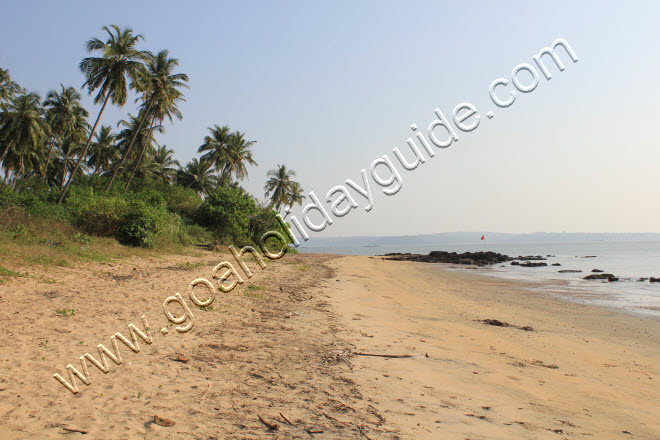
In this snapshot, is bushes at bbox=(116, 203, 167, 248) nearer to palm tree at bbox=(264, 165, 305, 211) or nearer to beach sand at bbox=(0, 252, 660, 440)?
beach sand at bbox=(0, 252, 660, 440)

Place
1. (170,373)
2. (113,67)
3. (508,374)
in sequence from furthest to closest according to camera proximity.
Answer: (113,67) → (508,374) → (170,373)

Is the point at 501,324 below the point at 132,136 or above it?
below

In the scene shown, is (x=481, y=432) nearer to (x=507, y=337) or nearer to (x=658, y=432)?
(x=658, y=432)

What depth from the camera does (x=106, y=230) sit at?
723 inches

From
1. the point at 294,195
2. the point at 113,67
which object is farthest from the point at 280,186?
the point at 113,67

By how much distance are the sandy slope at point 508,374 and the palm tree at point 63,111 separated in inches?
1507

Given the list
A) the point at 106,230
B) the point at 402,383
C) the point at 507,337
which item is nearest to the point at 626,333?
the point at 507,337

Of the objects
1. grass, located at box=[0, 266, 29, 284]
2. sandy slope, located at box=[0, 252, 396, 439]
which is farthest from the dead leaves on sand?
grass, located at box=[0, 266, 29, 284]

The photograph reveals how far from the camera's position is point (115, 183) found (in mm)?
36062

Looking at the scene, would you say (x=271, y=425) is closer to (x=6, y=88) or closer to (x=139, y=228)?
(x=139, y=228)

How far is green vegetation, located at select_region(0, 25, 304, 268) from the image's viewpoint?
626 inches

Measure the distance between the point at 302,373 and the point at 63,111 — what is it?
139 feet

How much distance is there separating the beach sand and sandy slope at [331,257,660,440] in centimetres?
3

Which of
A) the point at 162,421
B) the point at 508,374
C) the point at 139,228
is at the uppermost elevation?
the point at 139,228
